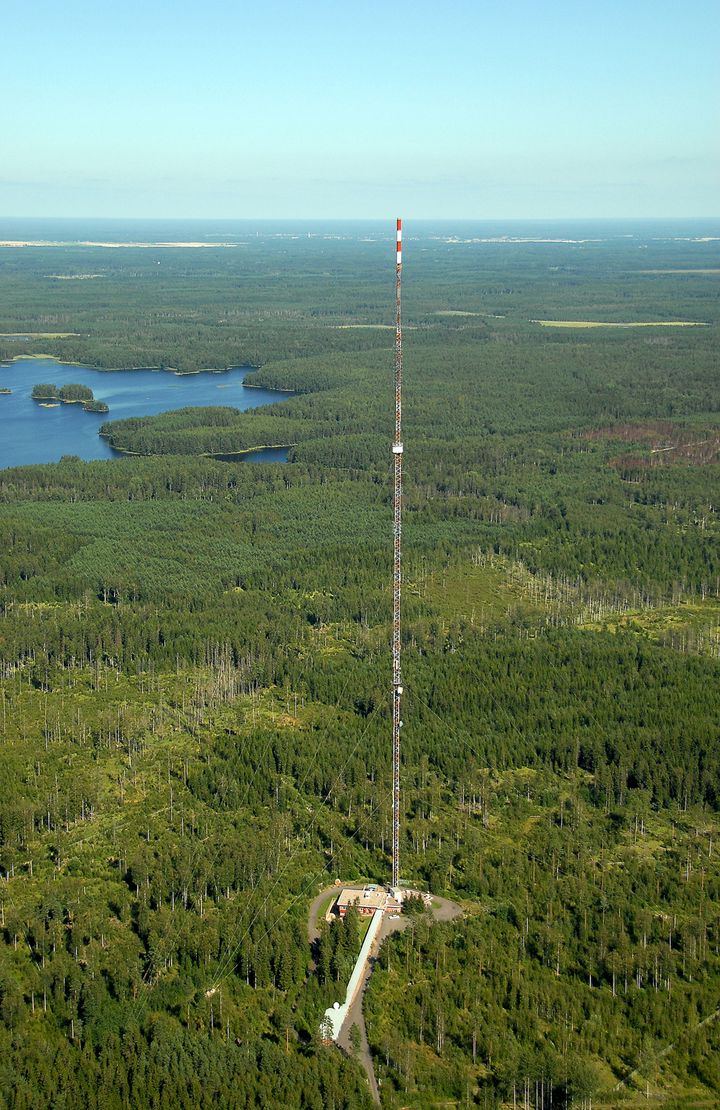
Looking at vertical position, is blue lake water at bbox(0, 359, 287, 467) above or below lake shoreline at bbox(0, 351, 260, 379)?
below

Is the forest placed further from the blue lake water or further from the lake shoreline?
the lake shoreline

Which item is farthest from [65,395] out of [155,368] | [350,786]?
[350,786]

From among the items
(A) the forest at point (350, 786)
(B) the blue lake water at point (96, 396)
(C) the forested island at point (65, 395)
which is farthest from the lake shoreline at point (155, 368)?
(A) the forest at point (350, 786)

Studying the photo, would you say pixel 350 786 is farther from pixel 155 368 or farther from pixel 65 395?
pixel 155 368

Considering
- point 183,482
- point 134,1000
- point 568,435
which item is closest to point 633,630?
point 134,1000

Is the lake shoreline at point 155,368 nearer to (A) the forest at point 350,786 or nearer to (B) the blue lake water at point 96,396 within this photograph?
(B) the blue lake water at point 96,396

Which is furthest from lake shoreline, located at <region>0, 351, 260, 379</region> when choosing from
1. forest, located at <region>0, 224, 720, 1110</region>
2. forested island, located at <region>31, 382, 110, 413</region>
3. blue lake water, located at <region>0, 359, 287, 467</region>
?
forest, located at <region>0, 224, 720, 1110</region>
